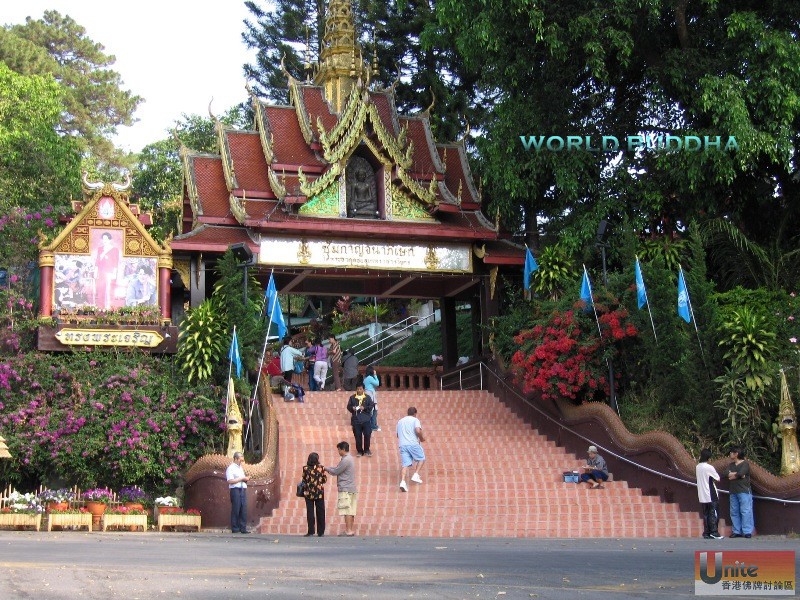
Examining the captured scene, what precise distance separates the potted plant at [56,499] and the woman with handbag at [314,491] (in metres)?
4.06

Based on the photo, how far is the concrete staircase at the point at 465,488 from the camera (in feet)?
57.6

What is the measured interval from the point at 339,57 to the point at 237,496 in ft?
51.9

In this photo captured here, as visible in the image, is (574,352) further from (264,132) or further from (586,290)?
(264,132)

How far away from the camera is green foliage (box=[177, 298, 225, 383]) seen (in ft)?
74.2

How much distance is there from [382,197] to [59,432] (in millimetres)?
9204

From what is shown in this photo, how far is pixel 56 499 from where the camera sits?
727 inches

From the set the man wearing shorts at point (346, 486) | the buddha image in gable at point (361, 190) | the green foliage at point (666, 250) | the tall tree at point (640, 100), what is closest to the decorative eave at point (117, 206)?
the buddha image in gable at point (361, 190)

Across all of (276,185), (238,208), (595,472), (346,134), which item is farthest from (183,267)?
(595,472)

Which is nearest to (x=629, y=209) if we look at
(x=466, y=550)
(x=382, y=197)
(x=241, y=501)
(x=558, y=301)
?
(x=558, y=301)

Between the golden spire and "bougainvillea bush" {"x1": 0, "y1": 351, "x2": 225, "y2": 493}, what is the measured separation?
32.8ft

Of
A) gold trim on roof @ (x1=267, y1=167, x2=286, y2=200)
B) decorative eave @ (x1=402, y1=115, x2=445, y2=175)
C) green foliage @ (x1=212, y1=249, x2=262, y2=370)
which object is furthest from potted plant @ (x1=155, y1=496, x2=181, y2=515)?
decorative eave @ (x1=402, y1=115, x2=445, y2=175)

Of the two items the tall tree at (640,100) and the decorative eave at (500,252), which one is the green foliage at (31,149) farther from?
the tall tree at (640,100)

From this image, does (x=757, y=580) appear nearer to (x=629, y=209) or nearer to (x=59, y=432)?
(x=59, y=432)

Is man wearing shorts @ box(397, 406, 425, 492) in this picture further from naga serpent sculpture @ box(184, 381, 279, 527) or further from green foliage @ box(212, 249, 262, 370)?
green foliage @ box(212, 249, 262, 370)
